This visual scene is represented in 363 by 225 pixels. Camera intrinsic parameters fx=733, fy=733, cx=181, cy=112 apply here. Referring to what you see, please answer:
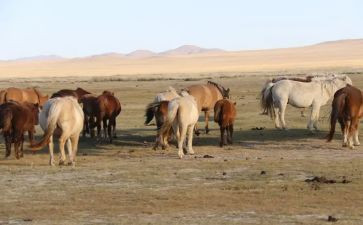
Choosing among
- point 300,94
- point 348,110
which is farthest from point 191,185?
point 300,94

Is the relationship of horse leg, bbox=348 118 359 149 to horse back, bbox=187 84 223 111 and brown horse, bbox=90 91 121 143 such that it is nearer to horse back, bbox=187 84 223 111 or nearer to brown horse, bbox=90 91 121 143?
horse back, bbox=187 84 223 111

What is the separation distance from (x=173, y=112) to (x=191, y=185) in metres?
4.30

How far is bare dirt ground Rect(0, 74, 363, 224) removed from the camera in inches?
435

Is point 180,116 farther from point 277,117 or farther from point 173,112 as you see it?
point 277,117

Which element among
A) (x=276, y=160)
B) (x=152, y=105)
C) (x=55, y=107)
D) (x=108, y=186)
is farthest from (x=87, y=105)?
(x=108, y=186)

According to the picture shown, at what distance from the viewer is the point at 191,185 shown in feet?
45.4

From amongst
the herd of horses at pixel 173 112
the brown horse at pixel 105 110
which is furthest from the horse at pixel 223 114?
the brown horse at pixel 105 110

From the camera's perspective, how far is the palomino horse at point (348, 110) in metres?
19.3

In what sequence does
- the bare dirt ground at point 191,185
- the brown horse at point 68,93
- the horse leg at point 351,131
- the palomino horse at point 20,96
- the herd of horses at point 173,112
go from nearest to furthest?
1. the bare dirt ground at point 191,185
2. the herd of horses at point 173,112
3. the horse leg at point 351,131
4. the brown horse at point 68,93
5. the palomino horse at point 20,96

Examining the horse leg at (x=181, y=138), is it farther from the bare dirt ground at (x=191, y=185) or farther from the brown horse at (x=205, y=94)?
the brown horse at (x=205, y=94)

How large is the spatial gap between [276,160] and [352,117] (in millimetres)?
3310

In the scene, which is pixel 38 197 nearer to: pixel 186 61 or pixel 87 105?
pixel 87 105

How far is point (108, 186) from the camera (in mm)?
13812

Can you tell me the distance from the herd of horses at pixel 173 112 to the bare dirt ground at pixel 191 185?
1.72 ft
